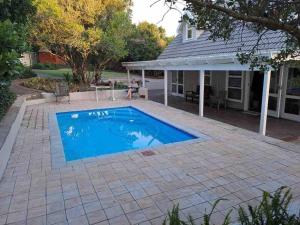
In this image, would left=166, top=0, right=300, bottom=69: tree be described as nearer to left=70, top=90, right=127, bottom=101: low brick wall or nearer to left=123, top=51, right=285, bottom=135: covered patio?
left=123, top=51, right=285, bottom=135: covered patio

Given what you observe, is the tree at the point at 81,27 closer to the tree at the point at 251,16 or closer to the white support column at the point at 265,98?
the white support column at the point at 265,98

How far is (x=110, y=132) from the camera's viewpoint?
9602mm

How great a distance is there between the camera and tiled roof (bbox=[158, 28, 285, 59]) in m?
8.05

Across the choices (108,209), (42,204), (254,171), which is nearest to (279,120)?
(254,171)

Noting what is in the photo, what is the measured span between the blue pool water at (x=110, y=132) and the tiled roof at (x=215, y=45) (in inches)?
151

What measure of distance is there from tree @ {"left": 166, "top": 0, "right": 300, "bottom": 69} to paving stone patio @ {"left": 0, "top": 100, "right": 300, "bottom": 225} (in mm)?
2359

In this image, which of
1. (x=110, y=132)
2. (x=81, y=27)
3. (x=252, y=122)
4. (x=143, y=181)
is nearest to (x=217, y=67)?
(x=252, y=122)

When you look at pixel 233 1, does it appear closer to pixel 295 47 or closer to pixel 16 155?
pixel 295 47

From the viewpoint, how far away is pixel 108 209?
145 inches

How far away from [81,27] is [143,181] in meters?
11.0

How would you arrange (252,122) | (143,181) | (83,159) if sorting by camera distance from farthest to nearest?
(252,122) → (83,159) → (143,181)

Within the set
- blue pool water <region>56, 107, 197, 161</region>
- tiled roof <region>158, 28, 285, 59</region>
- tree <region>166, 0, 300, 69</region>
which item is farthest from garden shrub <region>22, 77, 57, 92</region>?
tree <region>166, 0, 300, 69</region>

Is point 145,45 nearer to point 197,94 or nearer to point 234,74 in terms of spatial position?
point 197,94

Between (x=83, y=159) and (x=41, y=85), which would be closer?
(x=83, y=159)
